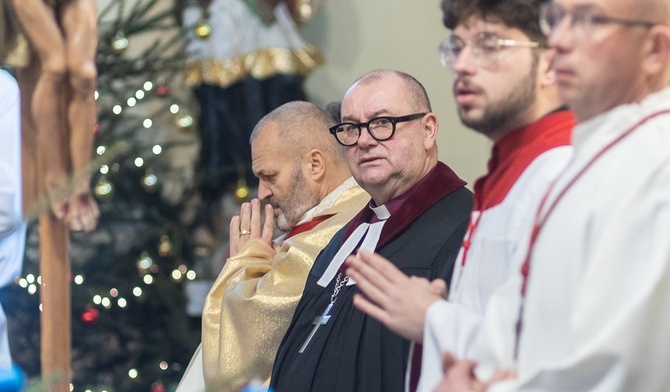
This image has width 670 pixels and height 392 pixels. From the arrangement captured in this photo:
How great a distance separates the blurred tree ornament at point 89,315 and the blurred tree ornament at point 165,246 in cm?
59

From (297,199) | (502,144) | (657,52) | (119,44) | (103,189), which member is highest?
(657,52)

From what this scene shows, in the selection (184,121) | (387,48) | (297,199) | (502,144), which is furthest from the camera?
(387,48)

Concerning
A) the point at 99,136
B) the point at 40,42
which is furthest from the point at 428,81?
the point at 40,42

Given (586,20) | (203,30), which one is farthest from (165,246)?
(586,20)

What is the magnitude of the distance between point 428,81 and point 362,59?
0.49m

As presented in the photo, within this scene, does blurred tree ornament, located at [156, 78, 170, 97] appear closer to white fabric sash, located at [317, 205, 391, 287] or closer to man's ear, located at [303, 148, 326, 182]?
man's ear, located at [303, 148, 326, 182]

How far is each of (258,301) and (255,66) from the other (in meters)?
3.41

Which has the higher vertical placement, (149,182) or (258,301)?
(258,301)

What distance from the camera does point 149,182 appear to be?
746cm

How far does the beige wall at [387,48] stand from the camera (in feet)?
27.2

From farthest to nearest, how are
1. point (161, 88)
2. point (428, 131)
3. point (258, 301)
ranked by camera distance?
point (161, 88) < point (258, 301) < point (428, 131)

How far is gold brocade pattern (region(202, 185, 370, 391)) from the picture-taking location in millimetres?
4441

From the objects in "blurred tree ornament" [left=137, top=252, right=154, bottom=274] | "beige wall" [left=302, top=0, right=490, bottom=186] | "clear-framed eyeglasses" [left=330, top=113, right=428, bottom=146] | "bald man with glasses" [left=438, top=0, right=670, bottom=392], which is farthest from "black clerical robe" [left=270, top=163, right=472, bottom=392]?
"beige wall" [left=302, top=0, right=490, bottom=186]

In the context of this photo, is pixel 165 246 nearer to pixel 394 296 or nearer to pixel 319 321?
pixel 319 321
